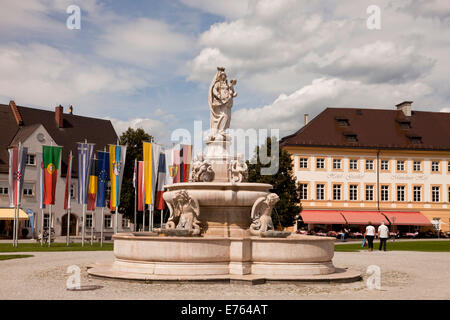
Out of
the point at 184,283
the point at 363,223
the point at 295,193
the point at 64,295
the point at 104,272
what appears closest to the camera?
the point at 64,295

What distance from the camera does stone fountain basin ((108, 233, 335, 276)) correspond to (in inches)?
511

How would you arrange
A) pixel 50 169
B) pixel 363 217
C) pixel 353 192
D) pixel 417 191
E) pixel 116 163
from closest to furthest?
pixel 50 169, pixel 116 163, pixel 363 217, pixel 353 192, pixel 417 191

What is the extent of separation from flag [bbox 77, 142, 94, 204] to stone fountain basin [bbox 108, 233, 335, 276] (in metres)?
17.5

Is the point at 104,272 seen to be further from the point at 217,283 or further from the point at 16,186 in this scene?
the point at 16,186

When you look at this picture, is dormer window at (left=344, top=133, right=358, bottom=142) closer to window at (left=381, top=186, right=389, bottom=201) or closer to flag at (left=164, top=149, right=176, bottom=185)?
window at (left=381, top=186, right=389, bottom=201)

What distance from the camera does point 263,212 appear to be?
15602 millimetres

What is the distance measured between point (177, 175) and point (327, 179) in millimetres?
28454

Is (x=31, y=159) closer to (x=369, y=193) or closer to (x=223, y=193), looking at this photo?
(x=369, y=193)

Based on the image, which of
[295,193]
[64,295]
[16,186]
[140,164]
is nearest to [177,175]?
[140,164]

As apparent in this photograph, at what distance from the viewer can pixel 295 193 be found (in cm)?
4803

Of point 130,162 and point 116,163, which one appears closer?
point 116,163

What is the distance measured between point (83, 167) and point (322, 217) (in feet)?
113

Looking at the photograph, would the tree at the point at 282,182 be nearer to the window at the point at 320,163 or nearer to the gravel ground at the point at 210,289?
the window at the point at 320,163

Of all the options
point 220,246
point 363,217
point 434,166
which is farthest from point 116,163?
point 434,166
